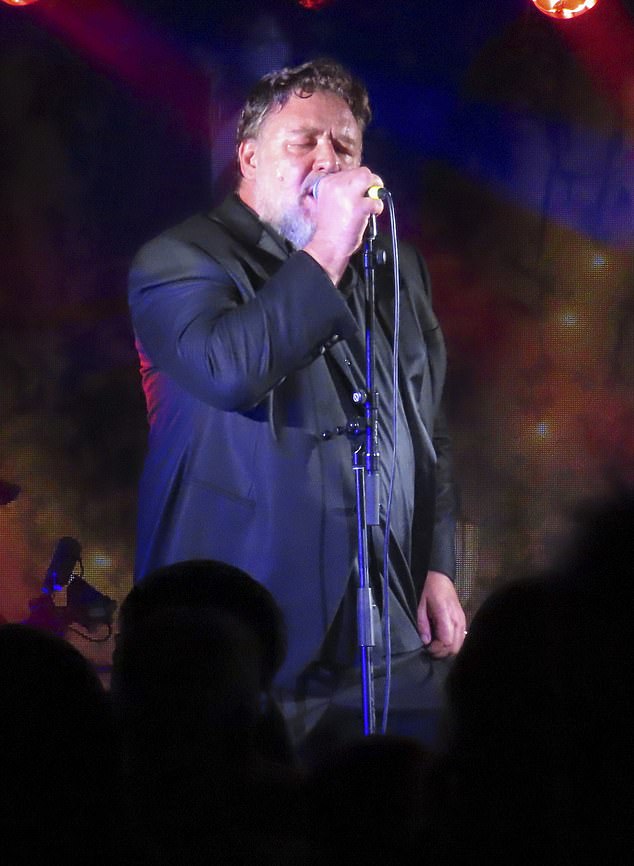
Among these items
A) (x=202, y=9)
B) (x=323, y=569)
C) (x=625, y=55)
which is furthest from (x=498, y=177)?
(x=323, y=569)

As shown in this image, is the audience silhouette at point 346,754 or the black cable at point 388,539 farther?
the black cable at point 388,539

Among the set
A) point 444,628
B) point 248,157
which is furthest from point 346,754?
point 248,157

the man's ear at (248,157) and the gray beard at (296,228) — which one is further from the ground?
the man's ear at (248,157)

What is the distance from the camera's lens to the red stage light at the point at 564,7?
3201 mm

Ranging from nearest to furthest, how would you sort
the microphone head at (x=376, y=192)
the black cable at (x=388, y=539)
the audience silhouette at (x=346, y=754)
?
the audience silhouette at (x=346, y=754) < the microphone head at (x=376, y=192) < the black cable at (x=388, y=539)

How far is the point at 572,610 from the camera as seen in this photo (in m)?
1.03

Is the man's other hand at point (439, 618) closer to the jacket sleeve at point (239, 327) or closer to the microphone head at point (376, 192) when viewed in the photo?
the jacket sleeve at point (239, 327)

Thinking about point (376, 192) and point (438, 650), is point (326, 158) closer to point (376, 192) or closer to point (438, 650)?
point (376, 192)

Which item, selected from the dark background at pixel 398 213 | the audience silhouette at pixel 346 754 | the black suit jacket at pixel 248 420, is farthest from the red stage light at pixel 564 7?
the audience silhouette at pixel 346 754

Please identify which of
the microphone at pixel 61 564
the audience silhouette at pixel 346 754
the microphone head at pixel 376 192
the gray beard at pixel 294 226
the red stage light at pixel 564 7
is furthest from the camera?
the red stage light at pixel 564 7

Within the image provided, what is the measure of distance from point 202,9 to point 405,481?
1.56 metres

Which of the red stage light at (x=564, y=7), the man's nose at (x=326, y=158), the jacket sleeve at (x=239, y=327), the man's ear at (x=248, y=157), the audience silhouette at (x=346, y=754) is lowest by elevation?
the audience silhouette at (x=346, y=754)

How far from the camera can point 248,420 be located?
2.25 metres

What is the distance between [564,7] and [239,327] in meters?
1.70
